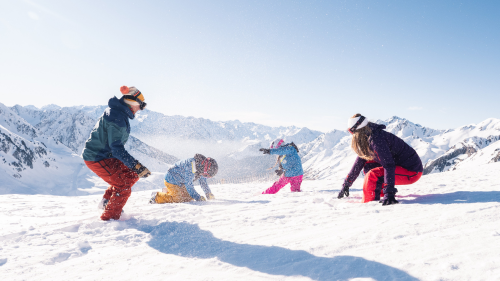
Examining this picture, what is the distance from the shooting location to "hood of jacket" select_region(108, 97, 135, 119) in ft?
13.0

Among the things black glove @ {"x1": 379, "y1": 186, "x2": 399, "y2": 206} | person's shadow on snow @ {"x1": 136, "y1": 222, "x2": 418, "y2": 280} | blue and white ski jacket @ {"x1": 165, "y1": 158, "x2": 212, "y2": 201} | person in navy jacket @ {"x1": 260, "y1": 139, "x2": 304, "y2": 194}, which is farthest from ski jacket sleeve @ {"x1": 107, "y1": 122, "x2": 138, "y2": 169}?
person in navy jacket @ {"x1": 260, "y1": 139, "x2": 304, "y2": 194}

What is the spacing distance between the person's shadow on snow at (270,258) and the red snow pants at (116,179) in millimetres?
1043

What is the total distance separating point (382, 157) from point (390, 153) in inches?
6.6

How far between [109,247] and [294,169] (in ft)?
18.5

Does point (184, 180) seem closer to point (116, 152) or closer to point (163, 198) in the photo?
point (163, 198)

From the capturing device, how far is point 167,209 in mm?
4527

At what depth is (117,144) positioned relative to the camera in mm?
3857

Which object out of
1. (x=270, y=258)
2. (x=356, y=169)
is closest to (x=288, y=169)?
(x=356, y=169)

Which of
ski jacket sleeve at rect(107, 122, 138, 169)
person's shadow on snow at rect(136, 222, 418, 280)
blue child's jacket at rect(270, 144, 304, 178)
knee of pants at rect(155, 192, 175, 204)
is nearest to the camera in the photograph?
person's shadow on snow at rect(136, 222, 418, 280)

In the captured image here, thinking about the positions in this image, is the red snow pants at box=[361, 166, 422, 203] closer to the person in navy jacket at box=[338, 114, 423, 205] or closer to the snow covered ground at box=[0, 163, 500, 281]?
the person in navy jacket at box=[338, 114, 423, 205]

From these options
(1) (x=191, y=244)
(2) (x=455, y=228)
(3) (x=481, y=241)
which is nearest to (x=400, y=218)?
(2) (x=455, y=228)

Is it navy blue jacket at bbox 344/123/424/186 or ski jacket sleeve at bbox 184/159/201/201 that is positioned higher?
navy blue jacket at bbox 344/123/424/186

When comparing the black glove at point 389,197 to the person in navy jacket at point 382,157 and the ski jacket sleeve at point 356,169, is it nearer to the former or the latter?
the person in navy jacket at point 382,157

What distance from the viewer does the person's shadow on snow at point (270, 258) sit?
6.35 ft
